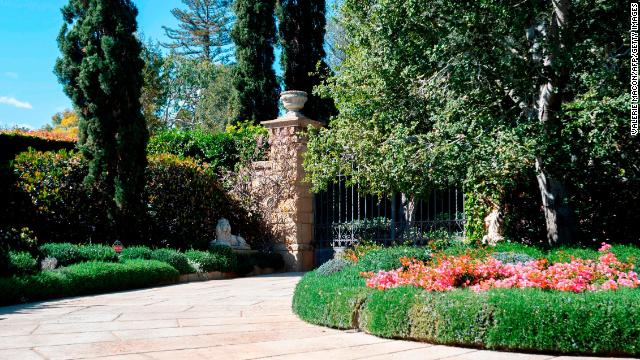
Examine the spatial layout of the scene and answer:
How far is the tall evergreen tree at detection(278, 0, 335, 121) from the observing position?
18.0m

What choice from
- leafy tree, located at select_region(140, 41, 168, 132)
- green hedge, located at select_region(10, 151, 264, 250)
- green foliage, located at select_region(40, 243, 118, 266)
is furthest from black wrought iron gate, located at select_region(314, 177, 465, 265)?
leafy tree, located at select_region(140, 41, 168, 132)

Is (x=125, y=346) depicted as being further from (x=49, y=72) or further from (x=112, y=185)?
(x=49, y=72)

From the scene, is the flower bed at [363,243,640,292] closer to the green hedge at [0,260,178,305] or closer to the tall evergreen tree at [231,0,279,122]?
the green hedge at [0,260,178,305]

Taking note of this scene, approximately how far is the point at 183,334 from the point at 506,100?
610 cm

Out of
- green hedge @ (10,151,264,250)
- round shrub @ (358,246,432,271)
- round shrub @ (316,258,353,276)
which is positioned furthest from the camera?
green hedge @ (10,151,264,250)

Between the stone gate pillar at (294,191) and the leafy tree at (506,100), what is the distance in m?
2.99

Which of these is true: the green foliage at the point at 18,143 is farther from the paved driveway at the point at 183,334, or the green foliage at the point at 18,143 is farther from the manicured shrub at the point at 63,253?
the paved driveway at the point at 183,334

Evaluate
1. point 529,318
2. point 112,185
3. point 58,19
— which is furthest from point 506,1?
point 58,19

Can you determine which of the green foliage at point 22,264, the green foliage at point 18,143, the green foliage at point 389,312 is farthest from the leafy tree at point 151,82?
the green foliage at point 389,312

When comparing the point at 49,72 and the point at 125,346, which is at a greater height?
the point at 49,72

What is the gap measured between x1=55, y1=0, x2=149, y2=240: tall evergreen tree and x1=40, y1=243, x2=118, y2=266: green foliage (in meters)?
1.49

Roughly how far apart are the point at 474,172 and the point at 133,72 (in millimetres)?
6592

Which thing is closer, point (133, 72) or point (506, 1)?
point (506, 1)

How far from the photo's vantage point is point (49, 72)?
11297 mm
